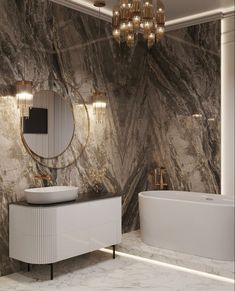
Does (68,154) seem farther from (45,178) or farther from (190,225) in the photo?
A: (190,225)

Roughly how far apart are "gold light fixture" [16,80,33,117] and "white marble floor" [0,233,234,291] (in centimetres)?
170

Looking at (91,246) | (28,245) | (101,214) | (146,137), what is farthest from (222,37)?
(28,245)

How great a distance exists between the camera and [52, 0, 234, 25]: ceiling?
182 inches

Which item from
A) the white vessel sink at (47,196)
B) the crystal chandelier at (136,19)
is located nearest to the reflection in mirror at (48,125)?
the white vessel sink at (47,196)

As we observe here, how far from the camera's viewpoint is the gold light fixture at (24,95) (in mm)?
3861

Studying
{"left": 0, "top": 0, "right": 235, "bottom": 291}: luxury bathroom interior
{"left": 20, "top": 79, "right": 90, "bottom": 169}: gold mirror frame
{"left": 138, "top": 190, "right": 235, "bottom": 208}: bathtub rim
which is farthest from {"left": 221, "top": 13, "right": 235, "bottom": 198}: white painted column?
{"left": 20, "top": 79, "right": 90, "bottom": 169}: gold mirror frame

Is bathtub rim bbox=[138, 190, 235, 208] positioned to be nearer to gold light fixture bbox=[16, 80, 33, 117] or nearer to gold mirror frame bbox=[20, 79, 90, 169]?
gold mirror frame bbox=[20, 79, 90, 169]

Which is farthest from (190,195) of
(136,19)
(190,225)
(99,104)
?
(136,19)

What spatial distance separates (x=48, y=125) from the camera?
4254mm

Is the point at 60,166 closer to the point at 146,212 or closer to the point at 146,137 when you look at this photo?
the point at 146,212

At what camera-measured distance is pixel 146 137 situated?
19.0 ft

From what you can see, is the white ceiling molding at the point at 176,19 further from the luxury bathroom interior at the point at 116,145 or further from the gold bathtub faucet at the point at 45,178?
the gold bathtub faucet at the point at 45,178

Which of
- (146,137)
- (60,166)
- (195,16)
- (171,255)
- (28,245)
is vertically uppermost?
(195,16)

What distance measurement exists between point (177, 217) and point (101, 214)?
91cm
